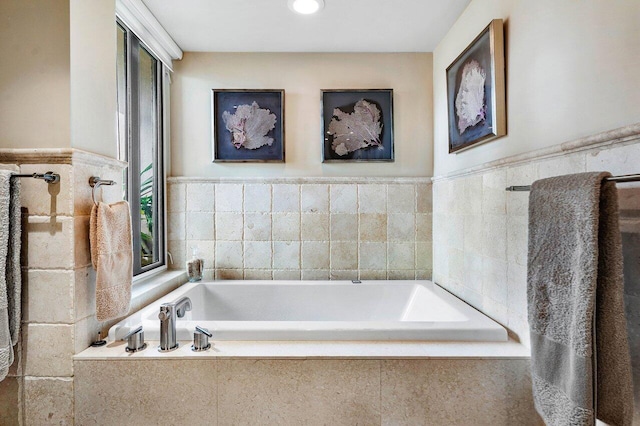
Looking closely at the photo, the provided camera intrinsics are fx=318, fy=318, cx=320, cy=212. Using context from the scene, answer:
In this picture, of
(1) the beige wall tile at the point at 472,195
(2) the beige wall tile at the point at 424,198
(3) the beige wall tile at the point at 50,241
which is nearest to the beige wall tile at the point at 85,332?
(3) the beige wall tile at the point at 50,241

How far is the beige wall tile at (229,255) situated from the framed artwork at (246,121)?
0.59 metres

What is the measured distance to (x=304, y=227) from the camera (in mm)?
2240

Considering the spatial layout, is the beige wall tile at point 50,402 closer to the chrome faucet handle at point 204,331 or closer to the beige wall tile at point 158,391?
the beige wall tile at point 158,391

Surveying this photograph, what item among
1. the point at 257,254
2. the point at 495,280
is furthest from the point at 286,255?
the point at 495,280

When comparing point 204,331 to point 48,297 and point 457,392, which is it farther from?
point 457,392

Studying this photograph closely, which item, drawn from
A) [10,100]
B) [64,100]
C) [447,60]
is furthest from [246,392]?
[447,60]

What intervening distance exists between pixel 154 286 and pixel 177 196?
0.70 m

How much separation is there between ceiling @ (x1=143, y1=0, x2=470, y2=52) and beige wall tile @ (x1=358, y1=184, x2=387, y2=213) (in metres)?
0.96

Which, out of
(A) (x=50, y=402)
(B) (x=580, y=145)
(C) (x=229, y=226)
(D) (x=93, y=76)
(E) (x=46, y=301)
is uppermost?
(D) (x=93, y=76)

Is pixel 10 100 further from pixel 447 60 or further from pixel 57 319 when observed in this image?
pixel 447 60

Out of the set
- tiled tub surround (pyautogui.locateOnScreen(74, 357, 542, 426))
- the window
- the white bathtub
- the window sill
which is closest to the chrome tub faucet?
tiled tub surround (pyautogui.locateOnScreen(74, 357, 542, 426))

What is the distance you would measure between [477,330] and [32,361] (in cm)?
174

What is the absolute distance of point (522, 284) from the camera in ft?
4.18

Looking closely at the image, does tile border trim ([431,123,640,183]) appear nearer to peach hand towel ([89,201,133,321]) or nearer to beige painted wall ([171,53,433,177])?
beige painted wall ([171,53,433,177])
